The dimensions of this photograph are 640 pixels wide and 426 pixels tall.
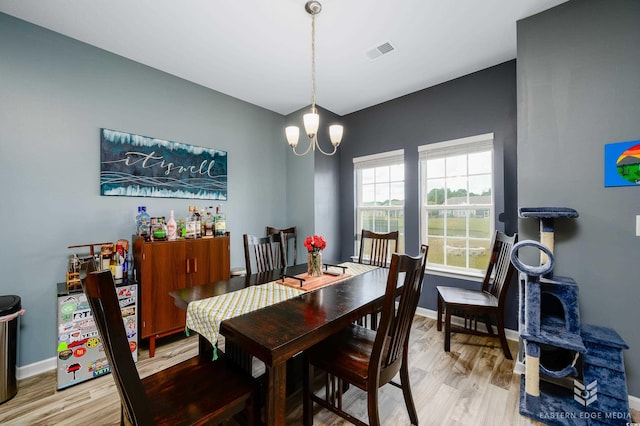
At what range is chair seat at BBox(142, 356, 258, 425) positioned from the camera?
1094 millimetres

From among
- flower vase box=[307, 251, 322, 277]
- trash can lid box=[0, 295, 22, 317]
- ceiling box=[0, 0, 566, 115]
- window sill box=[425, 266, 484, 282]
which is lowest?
window sill box=[425, 266, 484, 282]

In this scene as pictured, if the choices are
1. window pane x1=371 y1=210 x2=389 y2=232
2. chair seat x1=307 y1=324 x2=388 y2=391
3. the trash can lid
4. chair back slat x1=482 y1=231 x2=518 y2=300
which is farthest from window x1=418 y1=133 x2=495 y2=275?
the trash can lid

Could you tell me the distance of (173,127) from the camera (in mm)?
3010

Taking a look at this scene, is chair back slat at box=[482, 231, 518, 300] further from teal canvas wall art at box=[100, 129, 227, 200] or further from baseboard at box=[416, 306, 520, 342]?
teal canvas wall art at box=[100, 129, 227, 200]

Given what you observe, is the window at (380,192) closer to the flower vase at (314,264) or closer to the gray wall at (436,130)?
the gray wall at (436,130)

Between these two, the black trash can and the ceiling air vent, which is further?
the ceiling air vent

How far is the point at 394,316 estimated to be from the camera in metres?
1.36

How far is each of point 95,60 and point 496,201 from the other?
435 cm

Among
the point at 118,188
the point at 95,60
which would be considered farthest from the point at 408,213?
the point at 95,60

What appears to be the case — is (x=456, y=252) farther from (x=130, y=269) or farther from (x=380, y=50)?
(x=130, y=269)

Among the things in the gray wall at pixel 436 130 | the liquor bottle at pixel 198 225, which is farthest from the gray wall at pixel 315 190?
the liquor bottle at pixel 198 225

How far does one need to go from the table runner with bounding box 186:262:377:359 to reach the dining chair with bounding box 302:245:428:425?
0.41 metres

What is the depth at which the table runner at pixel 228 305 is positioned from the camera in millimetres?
1362

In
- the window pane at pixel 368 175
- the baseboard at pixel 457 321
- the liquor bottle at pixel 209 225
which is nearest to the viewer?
the baseboard at pixel 457 321
